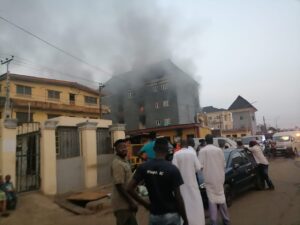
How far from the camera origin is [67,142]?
1269cm

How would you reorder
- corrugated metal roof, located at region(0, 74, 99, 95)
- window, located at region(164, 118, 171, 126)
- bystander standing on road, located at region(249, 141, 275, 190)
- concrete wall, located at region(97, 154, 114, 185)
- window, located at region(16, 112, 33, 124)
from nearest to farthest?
1. bystander standing on road, located at region(249, 141, 275, 190)
2. concrete wall, located at region(97, 154, 114, 185)
3. window, located at region(16, 112, 33, 124)
4. corrugated metal roof, located at region(0, 74, 99, 95)
5. window, located at region(164, 118, 171, 126)

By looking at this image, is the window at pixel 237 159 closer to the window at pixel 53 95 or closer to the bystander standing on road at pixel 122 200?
the bystander standing on road at pixel 122 200

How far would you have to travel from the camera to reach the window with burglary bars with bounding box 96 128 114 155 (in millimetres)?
14023

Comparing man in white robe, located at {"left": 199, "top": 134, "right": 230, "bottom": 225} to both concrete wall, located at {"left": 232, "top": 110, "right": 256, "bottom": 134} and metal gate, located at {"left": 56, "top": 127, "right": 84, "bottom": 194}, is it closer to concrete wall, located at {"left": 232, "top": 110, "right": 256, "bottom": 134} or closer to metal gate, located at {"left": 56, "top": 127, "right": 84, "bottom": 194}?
metal gate, located at {"left": 56, "top": 127, "right": 84, "bottom": 194}

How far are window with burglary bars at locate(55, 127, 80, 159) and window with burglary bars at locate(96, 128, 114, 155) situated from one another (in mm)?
1152

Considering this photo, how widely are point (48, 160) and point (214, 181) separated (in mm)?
7112

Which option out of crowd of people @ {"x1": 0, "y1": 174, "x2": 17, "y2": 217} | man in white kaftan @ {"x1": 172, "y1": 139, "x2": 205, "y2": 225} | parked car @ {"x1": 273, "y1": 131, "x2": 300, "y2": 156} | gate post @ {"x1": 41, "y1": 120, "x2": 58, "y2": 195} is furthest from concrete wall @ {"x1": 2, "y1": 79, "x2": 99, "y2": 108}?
man in white kaftan @ {"x1": 172, "y1": 139, "x2": 205, "y2": 225}

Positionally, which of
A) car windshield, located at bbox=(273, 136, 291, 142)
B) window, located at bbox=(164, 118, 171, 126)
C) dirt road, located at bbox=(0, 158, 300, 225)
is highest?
window, located at bbox=(164, 118, 171, 126)

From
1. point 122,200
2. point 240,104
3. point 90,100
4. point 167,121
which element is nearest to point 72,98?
point 90,100

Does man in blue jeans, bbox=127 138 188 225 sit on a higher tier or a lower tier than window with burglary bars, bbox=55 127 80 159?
lower

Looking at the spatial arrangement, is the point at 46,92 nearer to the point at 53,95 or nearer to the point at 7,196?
the point at 53,95

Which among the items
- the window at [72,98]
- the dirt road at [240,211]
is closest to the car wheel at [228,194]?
the dirt road at [240,211]

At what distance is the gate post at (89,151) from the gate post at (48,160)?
178 cm

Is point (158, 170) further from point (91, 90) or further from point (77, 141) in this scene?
point (91, 90)
